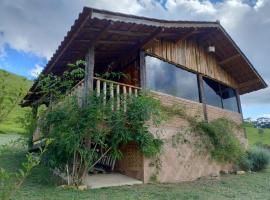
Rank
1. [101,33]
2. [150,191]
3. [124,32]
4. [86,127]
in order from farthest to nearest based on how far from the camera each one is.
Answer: [124,32]
[101,33]
[150,191]
[86,127]

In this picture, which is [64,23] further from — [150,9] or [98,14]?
[98,14]

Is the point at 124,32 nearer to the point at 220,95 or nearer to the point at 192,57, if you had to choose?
the point at 192,57

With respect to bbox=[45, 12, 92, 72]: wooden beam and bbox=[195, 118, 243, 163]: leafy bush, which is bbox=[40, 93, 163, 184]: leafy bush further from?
bbox=[195, 118, 243, 163]: leafy bush

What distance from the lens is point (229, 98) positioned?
1329 centimetres

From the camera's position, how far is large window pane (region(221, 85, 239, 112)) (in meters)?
12.9

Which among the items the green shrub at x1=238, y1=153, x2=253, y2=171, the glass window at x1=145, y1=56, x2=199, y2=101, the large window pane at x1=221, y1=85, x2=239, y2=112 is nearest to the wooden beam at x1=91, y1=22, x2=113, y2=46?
the glass window at x1=145, y1=56, x2=199, y2=101

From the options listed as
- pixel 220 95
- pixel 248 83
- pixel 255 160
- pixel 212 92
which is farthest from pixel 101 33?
pixel 248 83

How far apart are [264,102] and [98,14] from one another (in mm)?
25758

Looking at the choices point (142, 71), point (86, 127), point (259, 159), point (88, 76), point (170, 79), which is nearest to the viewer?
point (86, 127)

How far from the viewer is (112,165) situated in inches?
364

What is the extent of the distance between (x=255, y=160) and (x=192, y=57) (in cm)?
535

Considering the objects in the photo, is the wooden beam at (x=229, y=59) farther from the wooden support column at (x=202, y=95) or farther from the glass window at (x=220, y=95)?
the wooden support column at (x=202, y=95)

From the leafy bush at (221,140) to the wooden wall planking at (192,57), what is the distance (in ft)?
7.96

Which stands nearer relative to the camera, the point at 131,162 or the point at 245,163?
the point at 131,162
